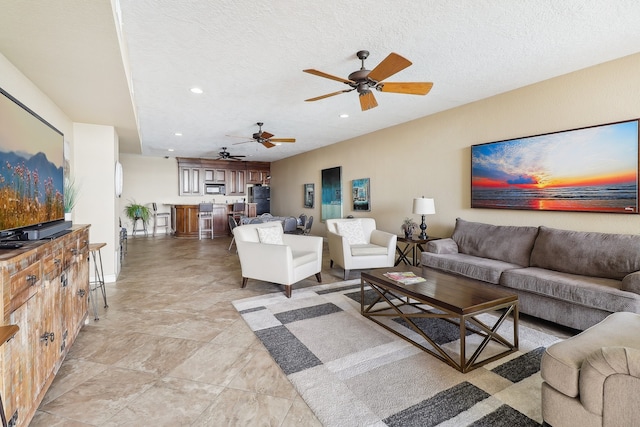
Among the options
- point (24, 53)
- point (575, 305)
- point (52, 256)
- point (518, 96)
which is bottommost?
point (575, 305)

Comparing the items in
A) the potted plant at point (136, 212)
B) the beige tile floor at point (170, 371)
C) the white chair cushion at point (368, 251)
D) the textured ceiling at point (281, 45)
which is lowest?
the beige tile floor at point (170, 371)

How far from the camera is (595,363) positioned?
1.30m

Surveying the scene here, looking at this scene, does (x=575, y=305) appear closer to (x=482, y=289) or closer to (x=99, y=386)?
(x=482, y=289)

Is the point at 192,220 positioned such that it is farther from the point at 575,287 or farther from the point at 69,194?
the point at 575,287

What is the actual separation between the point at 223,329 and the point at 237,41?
260 cm

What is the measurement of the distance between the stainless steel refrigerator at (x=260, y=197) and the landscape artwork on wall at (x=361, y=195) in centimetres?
496

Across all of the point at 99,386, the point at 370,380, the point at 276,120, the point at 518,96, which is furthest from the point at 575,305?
the point at 276,120

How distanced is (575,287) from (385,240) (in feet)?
8.07

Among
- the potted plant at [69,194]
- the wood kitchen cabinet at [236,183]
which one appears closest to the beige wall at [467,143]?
the wood kitchen cabinet at [236,183]

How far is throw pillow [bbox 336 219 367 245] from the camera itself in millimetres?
5008

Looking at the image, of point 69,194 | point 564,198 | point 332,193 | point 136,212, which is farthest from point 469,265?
point 136,212

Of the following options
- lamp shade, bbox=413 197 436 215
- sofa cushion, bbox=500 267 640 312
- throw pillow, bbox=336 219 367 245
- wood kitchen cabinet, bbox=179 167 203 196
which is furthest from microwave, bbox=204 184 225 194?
sofa cushion, bbox=500 267 640 312

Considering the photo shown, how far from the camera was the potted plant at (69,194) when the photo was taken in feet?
12.0

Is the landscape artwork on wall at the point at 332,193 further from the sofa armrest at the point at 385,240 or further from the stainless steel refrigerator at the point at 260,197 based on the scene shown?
the stainless steel refrigerator at the point at 260,197
